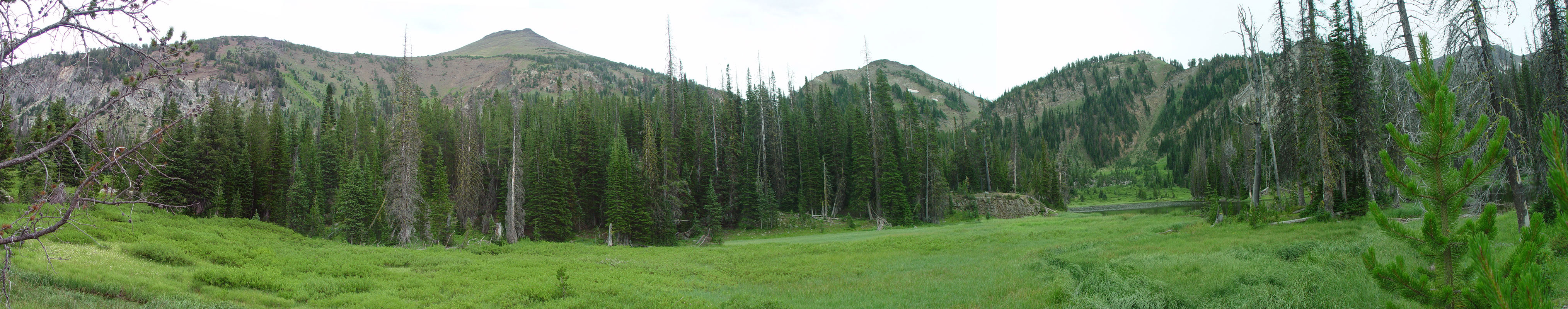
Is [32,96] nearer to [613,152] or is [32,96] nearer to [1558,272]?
[1558,272]

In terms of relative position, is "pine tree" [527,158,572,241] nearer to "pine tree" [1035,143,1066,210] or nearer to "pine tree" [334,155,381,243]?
"pine tree" [334,155,381,243]

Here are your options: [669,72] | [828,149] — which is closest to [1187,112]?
[828,149]

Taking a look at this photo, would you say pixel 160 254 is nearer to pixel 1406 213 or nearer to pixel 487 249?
pixel 487 249

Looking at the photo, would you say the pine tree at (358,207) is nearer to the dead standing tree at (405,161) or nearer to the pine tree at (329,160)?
the dead standing tree at (405,161)

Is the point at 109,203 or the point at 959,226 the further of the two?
the point at 959,226

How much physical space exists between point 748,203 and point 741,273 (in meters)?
34.8

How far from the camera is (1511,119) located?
13633mm

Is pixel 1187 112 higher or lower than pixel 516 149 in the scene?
higher

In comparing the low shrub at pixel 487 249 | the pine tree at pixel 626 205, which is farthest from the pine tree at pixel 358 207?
the pine tree at pixel 626 205

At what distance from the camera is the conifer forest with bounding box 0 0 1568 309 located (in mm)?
6348

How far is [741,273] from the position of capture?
831 inches

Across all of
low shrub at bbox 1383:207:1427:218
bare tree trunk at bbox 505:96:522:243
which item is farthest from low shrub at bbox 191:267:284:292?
low shrub at bbox 1383:207:1427:218

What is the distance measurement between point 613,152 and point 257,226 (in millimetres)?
19945

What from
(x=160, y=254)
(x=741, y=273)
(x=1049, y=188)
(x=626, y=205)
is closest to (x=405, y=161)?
(x=626, y=205)
